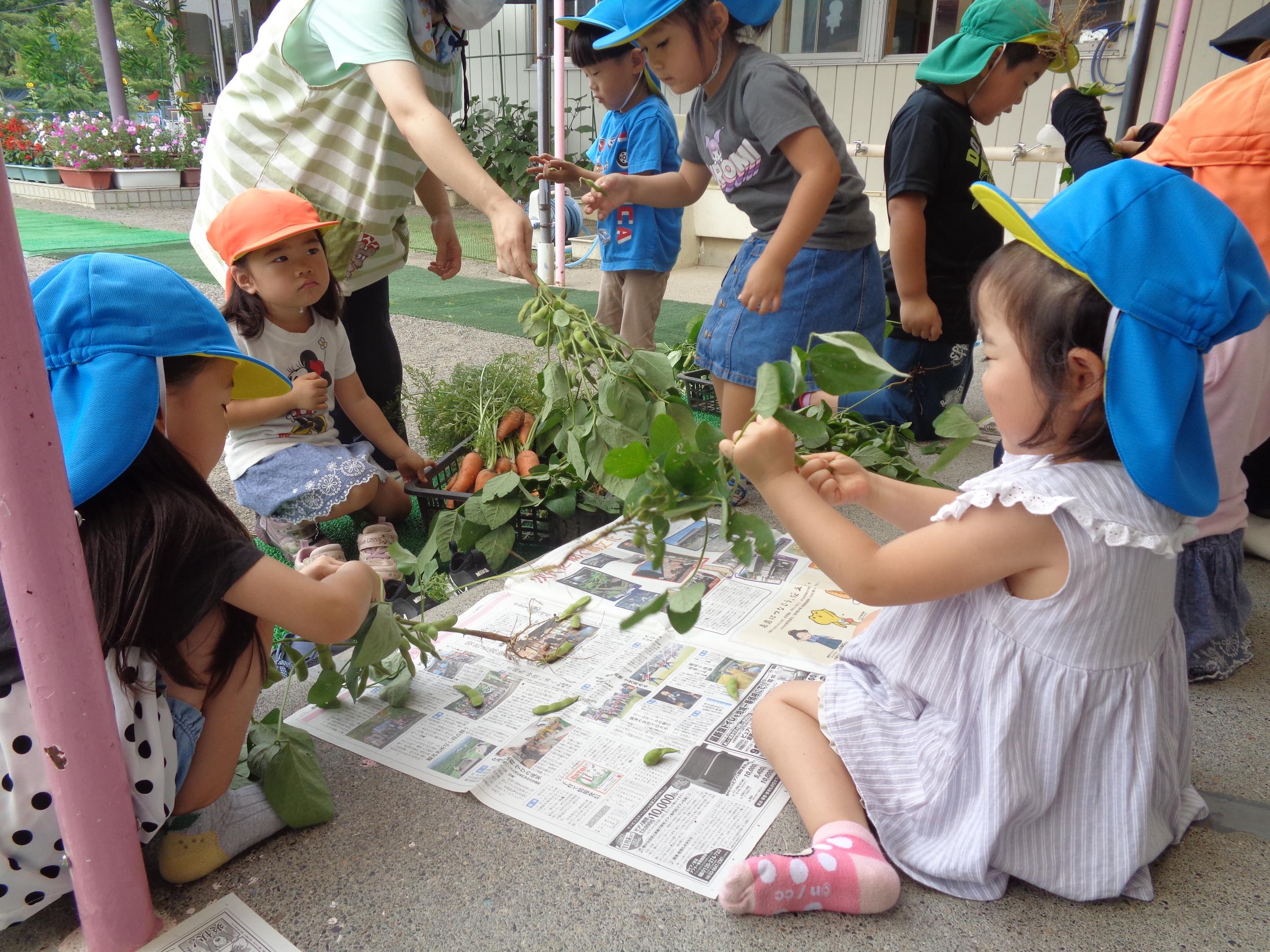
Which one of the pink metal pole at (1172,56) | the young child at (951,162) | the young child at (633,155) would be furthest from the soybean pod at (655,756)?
the pink metal pole at (1172,56)

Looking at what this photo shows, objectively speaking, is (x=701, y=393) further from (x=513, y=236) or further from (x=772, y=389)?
(x=772, y=389)

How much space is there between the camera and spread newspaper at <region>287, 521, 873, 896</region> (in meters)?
1.34

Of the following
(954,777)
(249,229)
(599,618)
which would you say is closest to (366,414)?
Result: (249,229)

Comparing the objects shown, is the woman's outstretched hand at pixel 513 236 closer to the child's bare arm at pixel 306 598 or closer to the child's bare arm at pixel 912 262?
the child's bare arm at pixel 306 598

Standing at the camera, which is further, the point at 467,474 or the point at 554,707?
the point at 467,474

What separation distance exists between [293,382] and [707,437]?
1.53 metres

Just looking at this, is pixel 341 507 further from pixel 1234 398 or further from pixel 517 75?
pixel 517 75

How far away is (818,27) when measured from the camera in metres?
6.59

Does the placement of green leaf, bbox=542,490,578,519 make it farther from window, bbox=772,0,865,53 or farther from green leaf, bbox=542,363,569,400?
window, bbox=772,0,865,53

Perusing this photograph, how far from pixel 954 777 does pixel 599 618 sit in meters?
0.88

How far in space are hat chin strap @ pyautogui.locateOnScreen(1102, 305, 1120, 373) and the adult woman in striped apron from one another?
3.44 ft

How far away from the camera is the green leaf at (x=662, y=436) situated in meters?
1.15

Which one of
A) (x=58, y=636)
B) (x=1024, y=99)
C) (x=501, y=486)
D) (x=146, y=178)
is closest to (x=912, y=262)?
(x=501, y=486)

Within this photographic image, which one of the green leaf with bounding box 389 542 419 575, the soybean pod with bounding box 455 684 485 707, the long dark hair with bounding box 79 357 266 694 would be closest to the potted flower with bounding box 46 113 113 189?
the green leaf with bounding box 389 542 419 575
